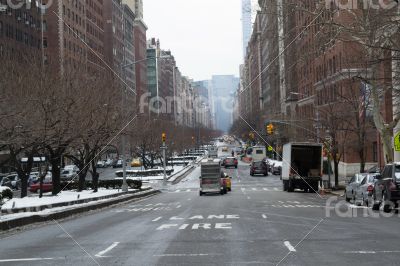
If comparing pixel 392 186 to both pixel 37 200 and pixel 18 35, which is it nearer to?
pixel 37 200

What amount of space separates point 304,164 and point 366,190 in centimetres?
1703

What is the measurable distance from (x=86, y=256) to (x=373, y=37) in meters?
17.1

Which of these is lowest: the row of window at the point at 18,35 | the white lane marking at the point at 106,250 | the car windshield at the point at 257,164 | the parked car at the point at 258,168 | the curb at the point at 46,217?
the curb at the point at 46,217

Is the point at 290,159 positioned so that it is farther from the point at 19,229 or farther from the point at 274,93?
the point at 274,93

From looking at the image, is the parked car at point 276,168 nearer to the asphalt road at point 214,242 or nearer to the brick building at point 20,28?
the brick building at point 20,28

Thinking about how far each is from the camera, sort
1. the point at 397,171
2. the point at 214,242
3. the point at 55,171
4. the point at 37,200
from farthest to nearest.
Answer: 1. the point at 55,171
2. the point at 37,200
3. the point at 397,171
4. the point at 214,242

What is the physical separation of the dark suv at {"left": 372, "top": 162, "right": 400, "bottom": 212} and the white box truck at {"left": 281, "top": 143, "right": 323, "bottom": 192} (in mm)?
19159

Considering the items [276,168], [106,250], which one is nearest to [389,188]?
[106,250]

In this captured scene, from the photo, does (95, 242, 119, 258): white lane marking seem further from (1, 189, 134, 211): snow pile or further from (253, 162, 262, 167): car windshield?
(253, 162, 262, 167): car windshield

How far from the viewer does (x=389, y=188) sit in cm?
2248

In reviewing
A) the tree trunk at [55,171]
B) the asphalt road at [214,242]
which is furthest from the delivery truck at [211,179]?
the asphalt road at [214,242]

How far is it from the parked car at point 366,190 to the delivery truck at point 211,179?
14.8 metres

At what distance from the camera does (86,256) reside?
12219mm

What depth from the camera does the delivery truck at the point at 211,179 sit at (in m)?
43.2
